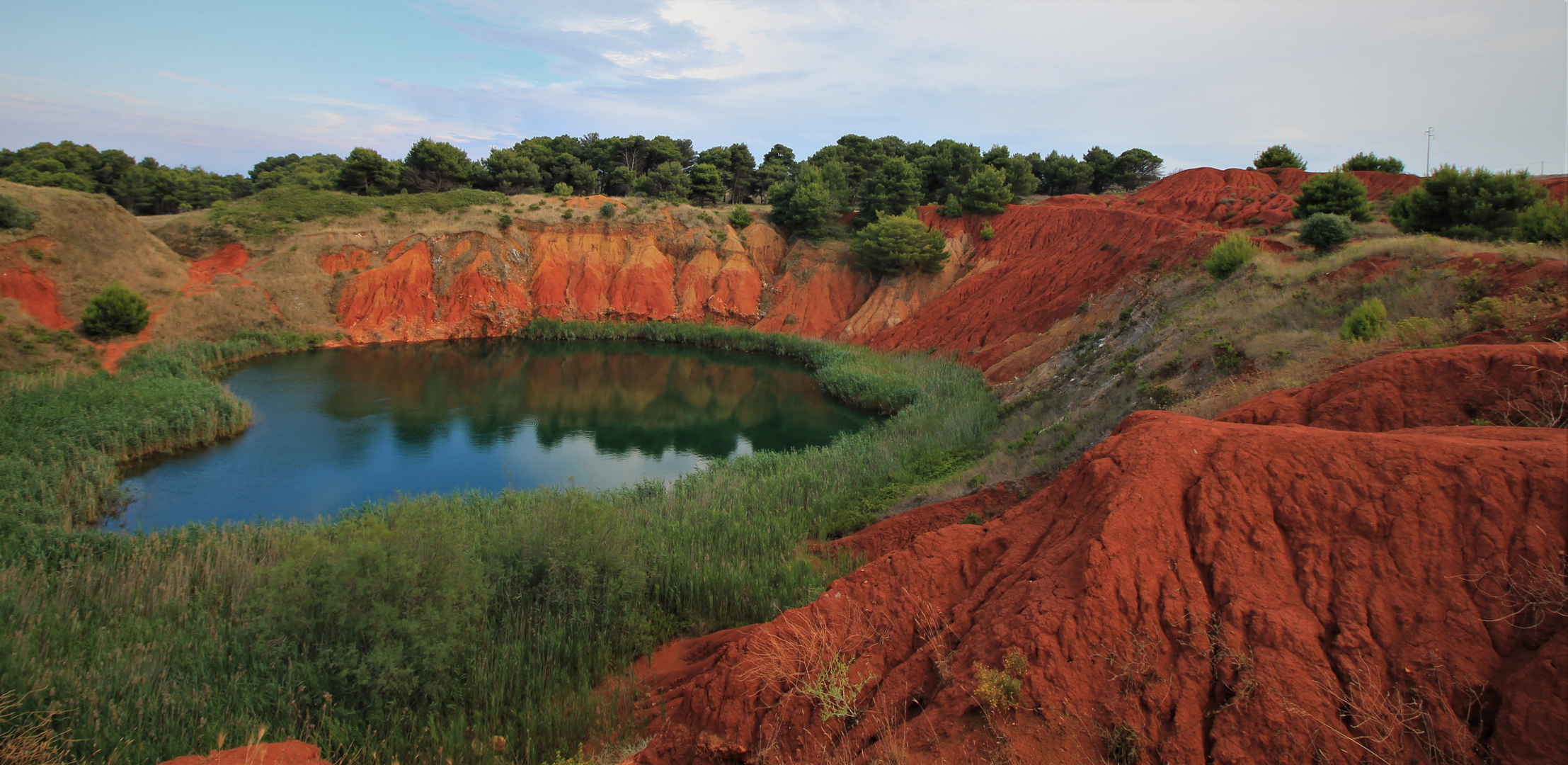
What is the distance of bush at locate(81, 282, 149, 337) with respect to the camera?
2403 cm

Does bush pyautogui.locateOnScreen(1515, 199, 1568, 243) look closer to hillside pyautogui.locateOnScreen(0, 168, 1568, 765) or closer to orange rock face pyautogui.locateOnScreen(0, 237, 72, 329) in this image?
hillside pyautogui.locateOnScreen(0, 168, 1568, 765)

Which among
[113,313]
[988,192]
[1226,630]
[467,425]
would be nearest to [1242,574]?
[1226,630]

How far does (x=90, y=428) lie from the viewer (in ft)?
48.6

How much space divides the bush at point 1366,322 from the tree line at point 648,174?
94.9 feet

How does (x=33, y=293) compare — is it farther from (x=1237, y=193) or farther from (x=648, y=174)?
(x=1237, y=193)

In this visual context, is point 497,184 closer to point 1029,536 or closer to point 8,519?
point 8,519

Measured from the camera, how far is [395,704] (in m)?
6.01

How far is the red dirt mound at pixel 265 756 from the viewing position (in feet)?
14.1

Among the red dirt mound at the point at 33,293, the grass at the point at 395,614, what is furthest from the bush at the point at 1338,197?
the red dirt mound at the point at 33,293

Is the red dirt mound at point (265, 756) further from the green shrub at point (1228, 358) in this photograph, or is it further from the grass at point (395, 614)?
the green shrub at point (1228, 358)

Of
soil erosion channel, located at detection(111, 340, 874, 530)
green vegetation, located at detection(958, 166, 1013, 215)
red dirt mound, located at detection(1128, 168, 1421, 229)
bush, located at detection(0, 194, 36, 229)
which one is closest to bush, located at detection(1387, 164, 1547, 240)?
red dirt mound, located at detection(1128, 168, 1421, 229)

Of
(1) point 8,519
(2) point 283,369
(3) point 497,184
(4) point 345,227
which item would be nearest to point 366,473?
(1) point 8,519

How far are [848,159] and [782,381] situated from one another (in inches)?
1351

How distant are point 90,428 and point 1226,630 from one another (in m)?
20.5
